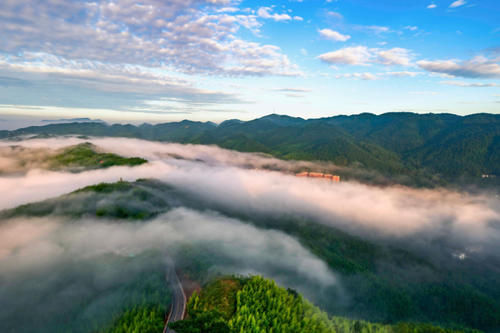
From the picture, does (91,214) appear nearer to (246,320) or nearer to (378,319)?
(246,320)

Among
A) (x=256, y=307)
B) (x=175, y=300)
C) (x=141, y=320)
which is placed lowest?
(x=256, y=307)

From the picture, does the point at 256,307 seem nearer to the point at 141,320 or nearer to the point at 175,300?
the point at 175,300

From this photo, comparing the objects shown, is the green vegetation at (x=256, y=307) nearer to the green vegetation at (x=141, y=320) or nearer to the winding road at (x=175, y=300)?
the winding road at (x=175, y=300)

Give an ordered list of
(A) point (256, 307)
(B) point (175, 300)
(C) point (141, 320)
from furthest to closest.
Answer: (B) point (175, 300), (A) point (256, 307), (C) point (141, 320)

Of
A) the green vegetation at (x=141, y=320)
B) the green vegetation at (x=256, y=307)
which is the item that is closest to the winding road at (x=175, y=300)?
the green vegetation at (x=141, y=320)

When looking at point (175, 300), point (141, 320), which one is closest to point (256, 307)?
point (175, 300)

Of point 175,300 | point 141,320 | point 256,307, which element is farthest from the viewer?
point 175,300

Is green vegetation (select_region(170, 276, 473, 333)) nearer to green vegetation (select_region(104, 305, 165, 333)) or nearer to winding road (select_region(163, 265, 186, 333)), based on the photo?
winding road (select_region(163, 265, 186, 333))

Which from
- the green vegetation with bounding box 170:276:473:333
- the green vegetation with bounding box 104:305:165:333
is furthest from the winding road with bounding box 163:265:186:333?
the green vegetation with bounding box 170:276:473:333
